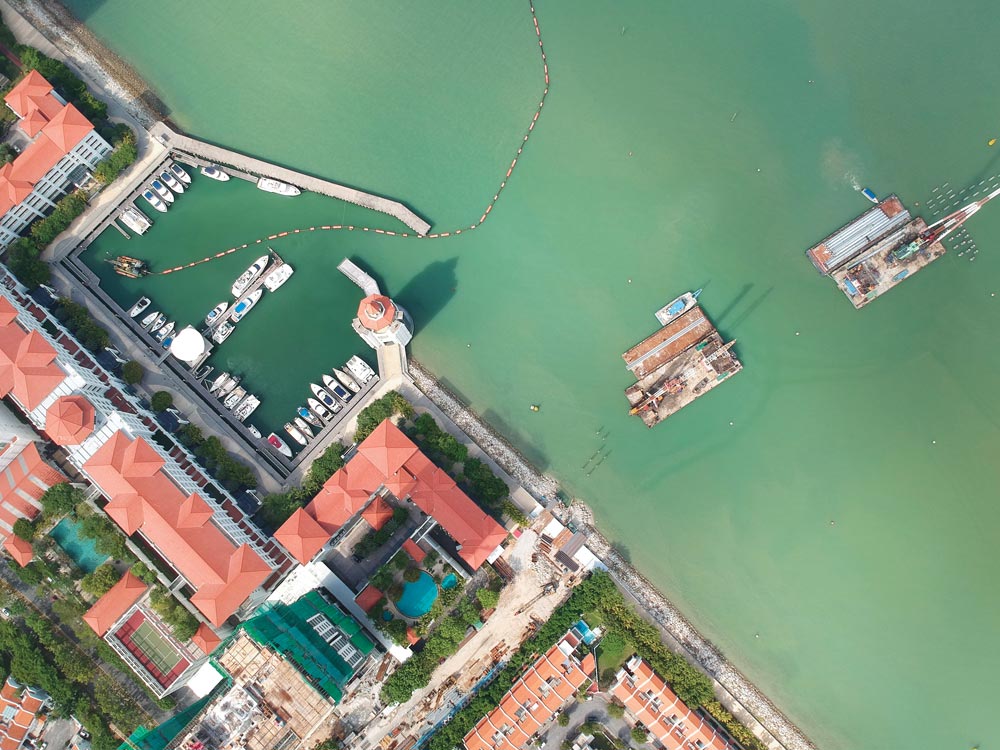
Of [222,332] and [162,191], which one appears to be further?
[162,191]

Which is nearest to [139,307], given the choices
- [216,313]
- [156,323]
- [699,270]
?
[156,323]

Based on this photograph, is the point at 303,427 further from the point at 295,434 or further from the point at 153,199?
the point at 153,199

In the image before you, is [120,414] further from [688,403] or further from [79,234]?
[688,403]

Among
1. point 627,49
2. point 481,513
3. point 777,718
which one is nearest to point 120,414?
point 481,513

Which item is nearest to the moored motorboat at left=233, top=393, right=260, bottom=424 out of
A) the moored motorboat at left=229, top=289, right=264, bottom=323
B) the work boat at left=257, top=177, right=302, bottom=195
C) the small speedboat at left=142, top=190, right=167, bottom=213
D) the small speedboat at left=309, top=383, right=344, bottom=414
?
the small speedboat at left=309, top=383, right=344, bottom=414

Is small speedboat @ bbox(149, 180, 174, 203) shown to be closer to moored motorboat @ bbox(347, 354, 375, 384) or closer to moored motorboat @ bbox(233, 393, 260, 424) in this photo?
moored motorboat @ bbox(233, 393, 260, 424)

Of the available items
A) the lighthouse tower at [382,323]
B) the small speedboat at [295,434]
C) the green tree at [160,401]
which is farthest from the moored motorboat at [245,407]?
the lighthouse tower at [382,323]
